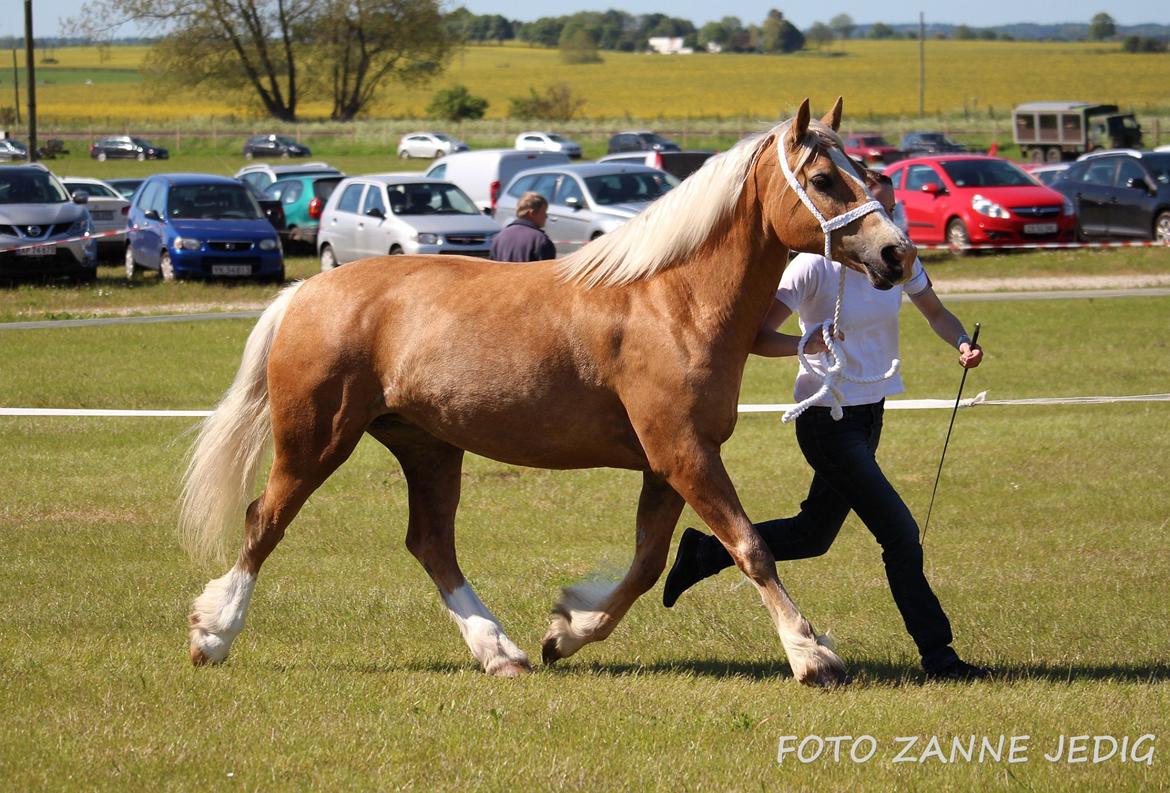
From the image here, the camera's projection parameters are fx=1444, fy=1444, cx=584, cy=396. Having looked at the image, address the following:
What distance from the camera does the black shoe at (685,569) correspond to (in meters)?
6.39

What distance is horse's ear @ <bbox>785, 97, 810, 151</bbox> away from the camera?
212 inches

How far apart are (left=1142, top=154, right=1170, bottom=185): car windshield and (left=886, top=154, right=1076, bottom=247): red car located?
5.45 feet

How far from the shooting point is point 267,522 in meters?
6.12

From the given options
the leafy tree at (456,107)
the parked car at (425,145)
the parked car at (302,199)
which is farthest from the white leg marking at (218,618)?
the leafy tree at (456,107)

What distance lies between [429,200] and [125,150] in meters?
47.0

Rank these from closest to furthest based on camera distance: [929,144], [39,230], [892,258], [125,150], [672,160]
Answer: [892,258] < [39,230] < [672,160] < [929,144] < [125,150]

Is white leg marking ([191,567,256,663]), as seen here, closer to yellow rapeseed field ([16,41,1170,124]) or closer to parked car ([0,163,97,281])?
parked car ([0,163,97,281])

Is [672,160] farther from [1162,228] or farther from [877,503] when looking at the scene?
[877,503]

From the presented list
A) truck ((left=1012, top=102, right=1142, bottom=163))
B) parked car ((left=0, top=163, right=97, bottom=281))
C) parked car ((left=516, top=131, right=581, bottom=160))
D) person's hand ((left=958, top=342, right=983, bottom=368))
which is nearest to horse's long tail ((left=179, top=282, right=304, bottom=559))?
person's hand ((left=958, top=342, right=983, bottom=368))

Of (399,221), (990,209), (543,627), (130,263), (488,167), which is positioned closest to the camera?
(543,627)

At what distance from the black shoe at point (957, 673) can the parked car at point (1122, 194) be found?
69.8 feet

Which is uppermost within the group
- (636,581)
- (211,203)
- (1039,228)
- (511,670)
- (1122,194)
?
(1122,194)

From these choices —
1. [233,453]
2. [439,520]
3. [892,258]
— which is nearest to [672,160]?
[439,520]

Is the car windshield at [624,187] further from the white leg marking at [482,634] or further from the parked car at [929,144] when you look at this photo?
the parked car at [929,144]
